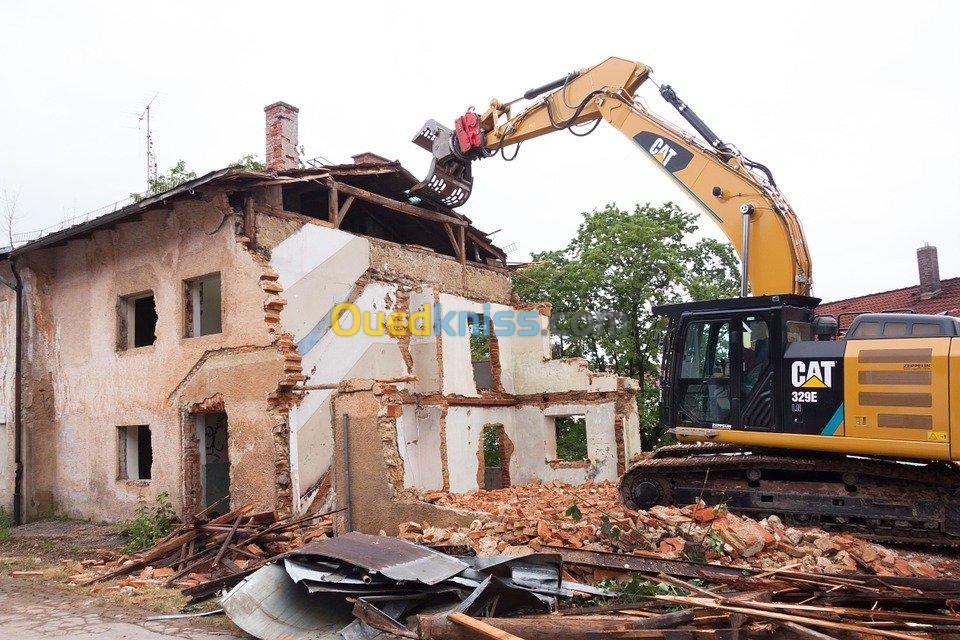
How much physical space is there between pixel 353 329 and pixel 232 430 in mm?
2700

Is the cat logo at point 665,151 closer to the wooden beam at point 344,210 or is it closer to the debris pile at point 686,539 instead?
the debris pile at point 686,539

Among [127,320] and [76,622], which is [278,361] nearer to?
[127,320]

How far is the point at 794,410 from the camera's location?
26.9 feet

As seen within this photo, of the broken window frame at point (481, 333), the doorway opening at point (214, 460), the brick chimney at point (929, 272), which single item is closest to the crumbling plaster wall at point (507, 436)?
the broken window frame at point (481, 333)

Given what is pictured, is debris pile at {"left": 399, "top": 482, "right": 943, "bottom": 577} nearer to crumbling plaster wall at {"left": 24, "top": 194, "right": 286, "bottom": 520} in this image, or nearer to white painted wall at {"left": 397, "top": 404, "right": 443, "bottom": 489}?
crumbling plaster wall at {"left": 24, "top": 194, "right": 286, "bottom": 520}

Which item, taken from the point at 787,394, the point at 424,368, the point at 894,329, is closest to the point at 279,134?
the point at 424,368

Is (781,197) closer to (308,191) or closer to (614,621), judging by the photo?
(614,621)

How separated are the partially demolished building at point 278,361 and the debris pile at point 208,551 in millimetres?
875

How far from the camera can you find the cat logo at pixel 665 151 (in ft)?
32.5

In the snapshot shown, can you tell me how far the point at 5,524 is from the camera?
1416cm

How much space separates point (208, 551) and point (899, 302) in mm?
20852

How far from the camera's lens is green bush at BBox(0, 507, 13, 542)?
13.0 m

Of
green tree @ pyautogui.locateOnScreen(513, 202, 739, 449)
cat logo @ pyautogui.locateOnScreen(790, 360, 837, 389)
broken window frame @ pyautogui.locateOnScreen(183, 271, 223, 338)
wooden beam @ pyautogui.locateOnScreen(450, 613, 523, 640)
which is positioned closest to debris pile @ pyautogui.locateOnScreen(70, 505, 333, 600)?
broken window frame @ pyautogui.locateOnScreen(183, 271, 223, 338)

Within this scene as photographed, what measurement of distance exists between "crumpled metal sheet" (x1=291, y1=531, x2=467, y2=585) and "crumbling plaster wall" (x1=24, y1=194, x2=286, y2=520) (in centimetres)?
518
